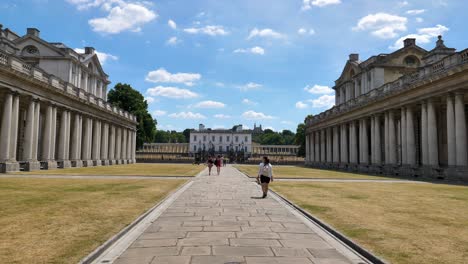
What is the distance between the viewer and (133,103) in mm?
77125

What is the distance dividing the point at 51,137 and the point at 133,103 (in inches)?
1500

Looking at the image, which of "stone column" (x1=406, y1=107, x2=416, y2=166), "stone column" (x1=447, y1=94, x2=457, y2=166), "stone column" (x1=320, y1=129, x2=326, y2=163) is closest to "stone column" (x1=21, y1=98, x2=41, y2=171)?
"stone column" (x1=406, y1=107, x2=416, y2=166)

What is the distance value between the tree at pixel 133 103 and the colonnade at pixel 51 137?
995cm

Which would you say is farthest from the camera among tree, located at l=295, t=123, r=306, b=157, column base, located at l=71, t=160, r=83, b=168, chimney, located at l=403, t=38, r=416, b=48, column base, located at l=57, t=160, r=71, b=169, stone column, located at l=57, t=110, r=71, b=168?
tree, located at l=295, t=123, r=306, b=157

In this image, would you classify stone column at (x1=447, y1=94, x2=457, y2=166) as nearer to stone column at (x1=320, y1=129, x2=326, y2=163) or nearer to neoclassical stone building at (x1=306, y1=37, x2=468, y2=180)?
neoclassical stone building at (x1=306, y1=37, x2=468, y2=180)

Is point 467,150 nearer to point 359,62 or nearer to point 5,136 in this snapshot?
point 359,62

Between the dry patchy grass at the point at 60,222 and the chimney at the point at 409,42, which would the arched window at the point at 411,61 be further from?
the dry patchy grass at the point at 60,222

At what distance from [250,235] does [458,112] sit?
87.8 feet

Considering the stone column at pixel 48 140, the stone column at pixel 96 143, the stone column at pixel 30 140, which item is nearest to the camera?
the stone column at pixel 30 140

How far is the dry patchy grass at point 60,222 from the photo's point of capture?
6.44 m

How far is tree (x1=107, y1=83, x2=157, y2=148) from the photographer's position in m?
76.1

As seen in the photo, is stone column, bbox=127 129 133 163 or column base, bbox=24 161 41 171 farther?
stone column, bbox=127 129 133 163

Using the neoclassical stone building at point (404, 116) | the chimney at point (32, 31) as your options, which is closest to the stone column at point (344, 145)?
the neoclassical stone building at point (404, 116)

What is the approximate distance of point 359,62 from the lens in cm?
6200
